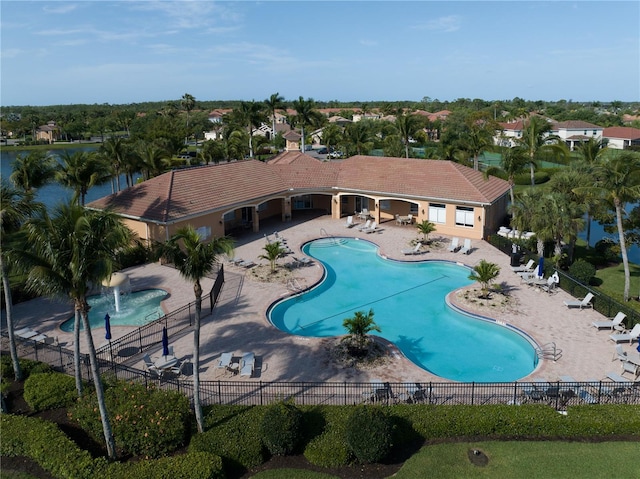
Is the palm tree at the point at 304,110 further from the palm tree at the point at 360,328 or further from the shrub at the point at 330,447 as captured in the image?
the shrub at the point at 330,447

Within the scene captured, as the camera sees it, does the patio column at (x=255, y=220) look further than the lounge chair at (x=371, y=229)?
No

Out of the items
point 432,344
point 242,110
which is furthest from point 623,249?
point 242,110

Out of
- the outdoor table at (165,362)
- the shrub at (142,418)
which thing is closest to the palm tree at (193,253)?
the shrub at (142,418)

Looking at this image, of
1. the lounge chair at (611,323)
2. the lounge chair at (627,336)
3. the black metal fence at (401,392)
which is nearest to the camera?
the black metal fence at (401,392)

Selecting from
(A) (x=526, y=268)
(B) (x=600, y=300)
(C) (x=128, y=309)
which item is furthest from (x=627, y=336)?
(C) (x=128, y=309)

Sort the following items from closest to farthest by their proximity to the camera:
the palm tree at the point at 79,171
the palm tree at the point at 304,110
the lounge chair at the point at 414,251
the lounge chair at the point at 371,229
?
the palm tree at the point at 79,171 → the lounge chair at the point at 414,251 → the lounge chair at the point at 371,229 → the palm tree at the point at 304,110

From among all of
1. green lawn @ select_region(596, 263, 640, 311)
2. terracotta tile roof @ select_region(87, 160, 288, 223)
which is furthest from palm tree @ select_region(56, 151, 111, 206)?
green lawn @ select_region(596, 263, 640, 311)

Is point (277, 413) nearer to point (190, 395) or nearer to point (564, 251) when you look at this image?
point (190, 395)

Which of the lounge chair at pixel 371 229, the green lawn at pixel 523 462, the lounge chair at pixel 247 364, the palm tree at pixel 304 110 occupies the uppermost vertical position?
the palm tree at pixel 304 110
